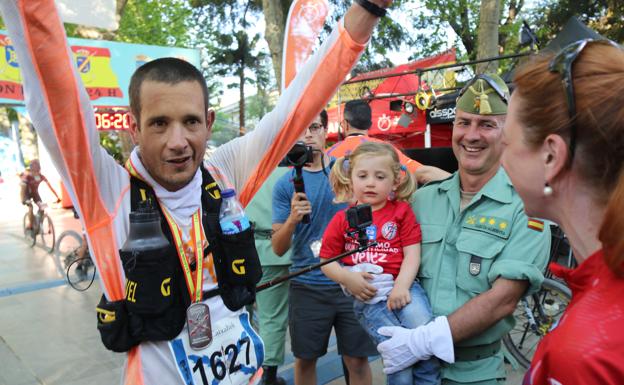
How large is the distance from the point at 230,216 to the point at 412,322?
83cm

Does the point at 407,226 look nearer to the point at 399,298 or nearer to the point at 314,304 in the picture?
the point at 399,298

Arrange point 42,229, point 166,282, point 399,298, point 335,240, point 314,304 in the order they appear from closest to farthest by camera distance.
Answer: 1. point 166,282
2. point 399,298
3. point 335,240
4. point 314,304
5. point 42,229

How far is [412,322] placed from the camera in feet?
5.65

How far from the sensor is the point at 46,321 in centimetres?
495

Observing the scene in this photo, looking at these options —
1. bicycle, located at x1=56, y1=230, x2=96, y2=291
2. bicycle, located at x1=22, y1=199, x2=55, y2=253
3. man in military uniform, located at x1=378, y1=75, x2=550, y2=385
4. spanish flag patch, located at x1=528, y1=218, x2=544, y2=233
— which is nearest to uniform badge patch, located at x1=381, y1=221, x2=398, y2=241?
man in military uniform, located at x1=378, y1=75, x2=550, y2=385

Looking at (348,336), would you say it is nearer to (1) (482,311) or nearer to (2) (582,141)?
(1) (482,311)

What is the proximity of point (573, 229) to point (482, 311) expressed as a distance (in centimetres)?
70

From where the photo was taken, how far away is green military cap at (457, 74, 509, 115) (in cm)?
183

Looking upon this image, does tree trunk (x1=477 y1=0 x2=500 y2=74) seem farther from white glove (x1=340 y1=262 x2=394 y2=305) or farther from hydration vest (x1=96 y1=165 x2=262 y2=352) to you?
hydration vest (x1=96 y1=165 x2=262 y2=352)

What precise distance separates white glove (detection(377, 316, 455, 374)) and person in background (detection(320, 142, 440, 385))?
1.9 inches

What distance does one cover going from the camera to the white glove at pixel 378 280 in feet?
6.16

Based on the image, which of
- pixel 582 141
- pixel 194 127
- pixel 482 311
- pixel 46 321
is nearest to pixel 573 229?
pixel 582 141

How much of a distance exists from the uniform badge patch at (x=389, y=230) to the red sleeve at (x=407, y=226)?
26mm

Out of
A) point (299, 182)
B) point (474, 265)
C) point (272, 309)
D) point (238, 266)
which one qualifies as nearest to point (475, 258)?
point (474, 265)
